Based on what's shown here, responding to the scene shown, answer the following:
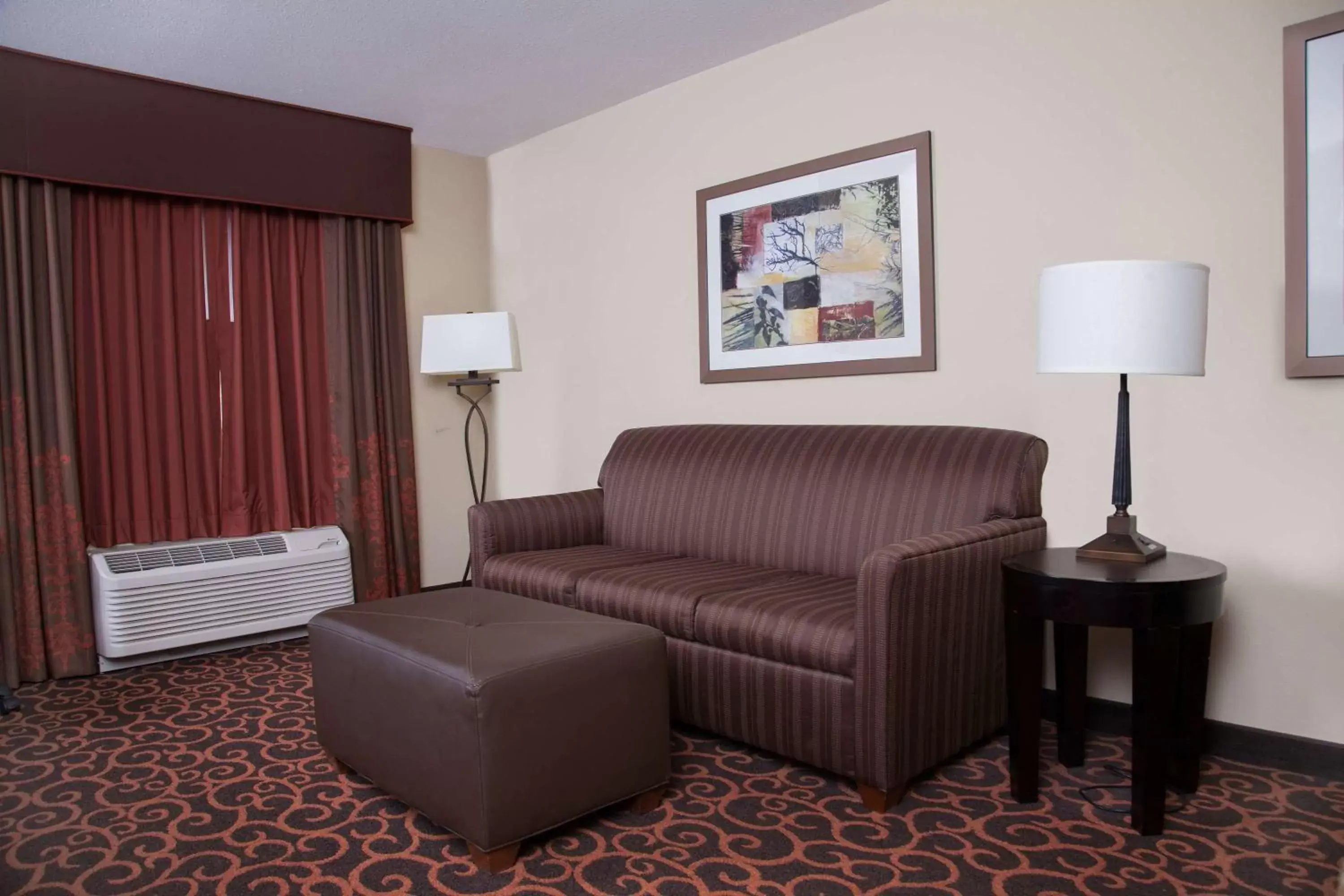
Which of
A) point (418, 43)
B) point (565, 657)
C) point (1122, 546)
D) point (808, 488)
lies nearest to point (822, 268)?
point (808, 488)

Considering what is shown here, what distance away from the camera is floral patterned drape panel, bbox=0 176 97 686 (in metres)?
3.59

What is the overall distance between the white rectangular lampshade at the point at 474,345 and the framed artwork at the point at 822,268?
0.96m

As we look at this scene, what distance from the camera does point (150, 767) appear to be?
270 centimetres

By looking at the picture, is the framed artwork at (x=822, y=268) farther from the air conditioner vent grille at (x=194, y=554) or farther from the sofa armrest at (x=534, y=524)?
the air conditioner vent grille at (x=194, y=554)

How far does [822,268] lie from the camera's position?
357cm

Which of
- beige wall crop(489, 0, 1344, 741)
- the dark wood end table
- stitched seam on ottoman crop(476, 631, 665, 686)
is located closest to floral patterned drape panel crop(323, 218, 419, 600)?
beige wall crop(489, 0, 1344, 741)

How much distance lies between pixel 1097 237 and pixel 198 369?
11.9ft

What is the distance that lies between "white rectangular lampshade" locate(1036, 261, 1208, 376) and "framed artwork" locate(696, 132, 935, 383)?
1.05m

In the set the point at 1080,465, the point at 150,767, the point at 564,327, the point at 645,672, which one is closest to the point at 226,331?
the point at 564,327

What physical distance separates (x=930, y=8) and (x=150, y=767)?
3429 millimetres

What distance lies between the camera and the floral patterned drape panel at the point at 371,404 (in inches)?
179

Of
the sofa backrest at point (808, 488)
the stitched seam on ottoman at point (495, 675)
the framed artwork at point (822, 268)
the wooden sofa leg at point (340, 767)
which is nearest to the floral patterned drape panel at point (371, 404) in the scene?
the sofa backrest at point (808, 488)

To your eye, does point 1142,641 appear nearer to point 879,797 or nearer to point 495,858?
point 879,797

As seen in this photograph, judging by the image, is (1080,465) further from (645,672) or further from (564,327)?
(564,327)
